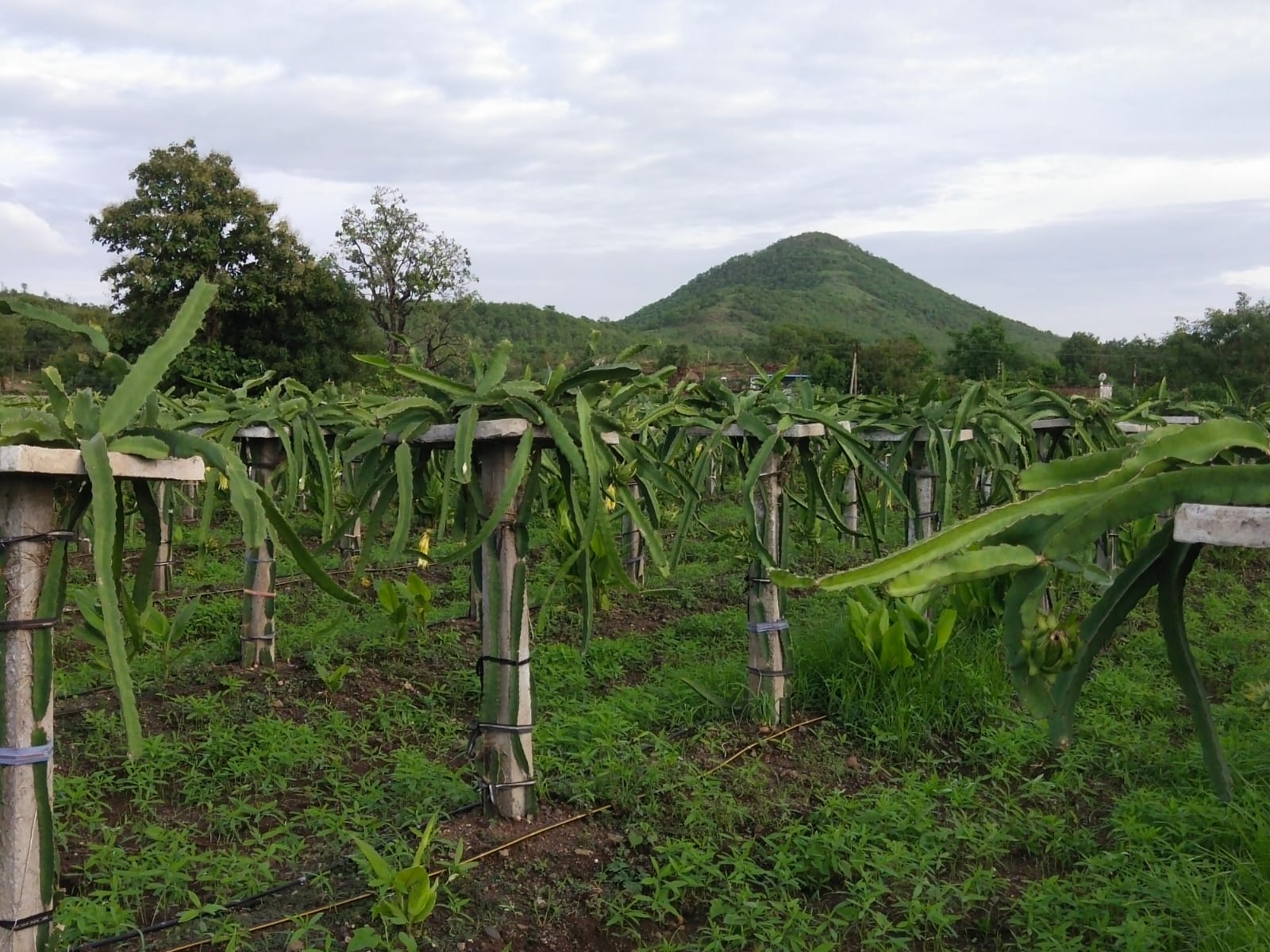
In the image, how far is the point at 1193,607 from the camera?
533 centimetres

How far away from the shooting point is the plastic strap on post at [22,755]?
1760 mm

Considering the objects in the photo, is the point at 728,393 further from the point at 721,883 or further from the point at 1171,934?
the point at 1171,934

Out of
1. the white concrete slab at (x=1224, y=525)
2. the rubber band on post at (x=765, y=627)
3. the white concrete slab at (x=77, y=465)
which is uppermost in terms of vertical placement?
the white concrete slab at (x=77, y=465)

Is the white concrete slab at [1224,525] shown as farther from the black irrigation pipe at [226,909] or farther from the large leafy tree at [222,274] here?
the large leafy tree at [222,274]

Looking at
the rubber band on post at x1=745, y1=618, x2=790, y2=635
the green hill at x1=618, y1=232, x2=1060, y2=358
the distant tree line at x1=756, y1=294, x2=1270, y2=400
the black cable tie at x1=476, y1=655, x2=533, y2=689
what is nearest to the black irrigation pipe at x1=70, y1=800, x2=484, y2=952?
the black cable tie at x1=476, y1=655, x2=533, y2=689

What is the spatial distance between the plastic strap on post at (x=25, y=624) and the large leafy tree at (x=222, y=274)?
48.8 feet

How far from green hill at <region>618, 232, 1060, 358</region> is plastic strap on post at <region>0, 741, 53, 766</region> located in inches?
1471

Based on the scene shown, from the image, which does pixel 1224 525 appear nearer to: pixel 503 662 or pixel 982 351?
pixel 503 662

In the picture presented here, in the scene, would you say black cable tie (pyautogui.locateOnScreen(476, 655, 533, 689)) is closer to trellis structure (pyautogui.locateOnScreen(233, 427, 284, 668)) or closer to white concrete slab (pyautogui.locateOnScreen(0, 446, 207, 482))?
white concrete slab (pyautogui.locateOnScreen(0, 446, 207, 482))

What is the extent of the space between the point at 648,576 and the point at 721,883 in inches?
156

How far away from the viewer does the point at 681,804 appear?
9.01 ft

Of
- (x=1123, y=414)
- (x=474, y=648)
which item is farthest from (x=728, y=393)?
(x=1123, y=414)

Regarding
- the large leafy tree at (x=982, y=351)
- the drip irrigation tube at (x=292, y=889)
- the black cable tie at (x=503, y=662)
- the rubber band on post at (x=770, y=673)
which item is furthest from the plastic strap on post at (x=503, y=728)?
the large leafy tree at (x=982, y=351)

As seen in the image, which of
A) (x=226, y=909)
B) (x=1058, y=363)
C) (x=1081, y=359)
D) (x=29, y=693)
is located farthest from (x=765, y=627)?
(x=1081, y=359)
